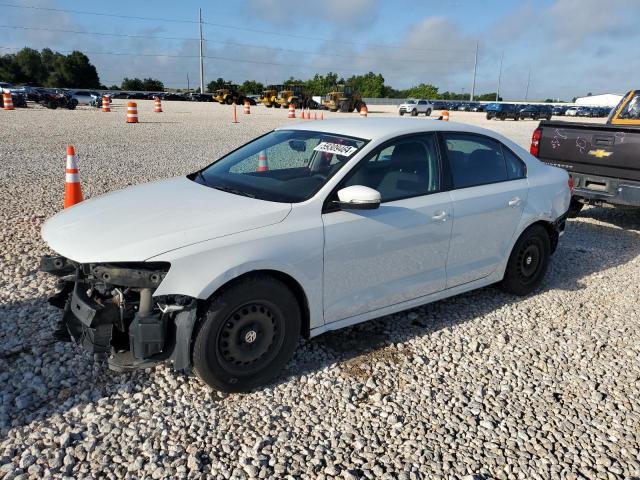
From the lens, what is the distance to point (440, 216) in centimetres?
400

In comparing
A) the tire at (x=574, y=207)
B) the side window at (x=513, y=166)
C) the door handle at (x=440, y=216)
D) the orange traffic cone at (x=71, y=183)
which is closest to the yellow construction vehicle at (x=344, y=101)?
the tire at (x=574, y=207)

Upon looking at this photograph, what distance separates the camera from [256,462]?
269 cm

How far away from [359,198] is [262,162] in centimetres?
135

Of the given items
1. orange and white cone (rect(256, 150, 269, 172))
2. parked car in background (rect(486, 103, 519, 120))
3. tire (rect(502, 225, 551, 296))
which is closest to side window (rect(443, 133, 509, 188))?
tire (rect(502, 225, 551, 296))

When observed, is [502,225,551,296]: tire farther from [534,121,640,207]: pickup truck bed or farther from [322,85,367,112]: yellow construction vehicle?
[322,85,367,112]: yellow construction vehicle

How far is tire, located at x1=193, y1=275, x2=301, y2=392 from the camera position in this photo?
120 inches

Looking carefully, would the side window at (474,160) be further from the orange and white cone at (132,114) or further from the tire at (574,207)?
the orange and white cone at (132,114)

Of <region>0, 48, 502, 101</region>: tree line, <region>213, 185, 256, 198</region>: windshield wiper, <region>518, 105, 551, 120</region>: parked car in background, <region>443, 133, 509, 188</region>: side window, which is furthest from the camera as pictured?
<region>0, 48, 502, 101</region>: tree line

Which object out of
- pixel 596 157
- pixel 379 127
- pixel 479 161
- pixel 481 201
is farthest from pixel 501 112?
pixel 379 127

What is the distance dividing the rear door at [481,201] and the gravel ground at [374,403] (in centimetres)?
50

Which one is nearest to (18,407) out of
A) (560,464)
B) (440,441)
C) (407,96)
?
(440,441)

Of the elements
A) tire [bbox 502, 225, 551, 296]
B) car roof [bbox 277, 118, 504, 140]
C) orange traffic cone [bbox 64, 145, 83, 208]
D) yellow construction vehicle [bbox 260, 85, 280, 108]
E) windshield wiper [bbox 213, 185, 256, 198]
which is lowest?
tire [bbox 502, 225, 551, 296]

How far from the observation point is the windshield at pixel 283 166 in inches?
142

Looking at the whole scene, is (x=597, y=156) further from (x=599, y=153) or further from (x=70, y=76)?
(x=70, y=76)
